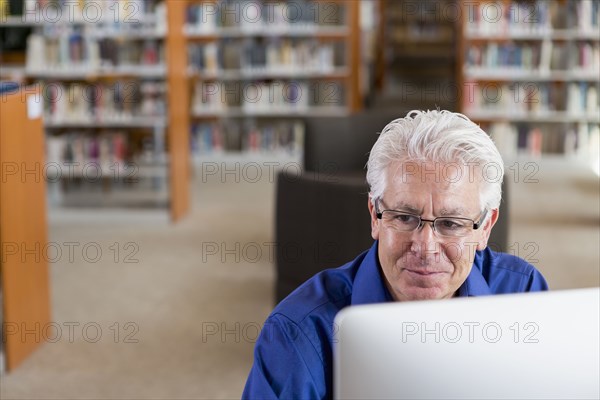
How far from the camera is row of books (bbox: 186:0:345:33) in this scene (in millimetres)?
7406

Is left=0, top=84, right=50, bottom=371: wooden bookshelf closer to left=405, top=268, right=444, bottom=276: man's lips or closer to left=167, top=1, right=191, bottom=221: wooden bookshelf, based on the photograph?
left=167, top=1, right=191, bottom=221: wooden bookshelf

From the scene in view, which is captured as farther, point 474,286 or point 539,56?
point 539,56

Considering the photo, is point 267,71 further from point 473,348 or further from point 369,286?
point 473,348

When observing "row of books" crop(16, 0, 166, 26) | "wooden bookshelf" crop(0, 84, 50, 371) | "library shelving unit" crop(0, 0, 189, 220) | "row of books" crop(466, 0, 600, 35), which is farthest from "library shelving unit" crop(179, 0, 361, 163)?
"wooden bookshelf" crop(0, 84, 50, 371)

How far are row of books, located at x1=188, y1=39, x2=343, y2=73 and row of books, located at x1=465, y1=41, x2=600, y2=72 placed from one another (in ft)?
4.07

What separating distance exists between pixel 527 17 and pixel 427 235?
6.62m

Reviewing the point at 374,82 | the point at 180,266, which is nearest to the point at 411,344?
the point at 180,266

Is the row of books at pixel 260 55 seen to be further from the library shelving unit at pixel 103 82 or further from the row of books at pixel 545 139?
the row of books at pixel 545 139

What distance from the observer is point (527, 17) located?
7688mm

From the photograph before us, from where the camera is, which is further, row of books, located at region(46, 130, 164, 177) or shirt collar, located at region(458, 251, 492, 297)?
row of books, located at region(46, 130, 164, 177)

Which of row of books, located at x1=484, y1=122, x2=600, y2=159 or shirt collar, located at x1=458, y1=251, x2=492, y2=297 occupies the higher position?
shirt collar, located at x1=458, y1=251, x2=492, y2=297

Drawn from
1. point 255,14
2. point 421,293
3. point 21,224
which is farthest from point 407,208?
point 255,14

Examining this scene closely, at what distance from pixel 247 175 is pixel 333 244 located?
155 inches

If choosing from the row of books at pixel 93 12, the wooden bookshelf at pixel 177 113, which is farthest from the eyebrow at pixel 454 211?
the row of books at pixel 93 12
